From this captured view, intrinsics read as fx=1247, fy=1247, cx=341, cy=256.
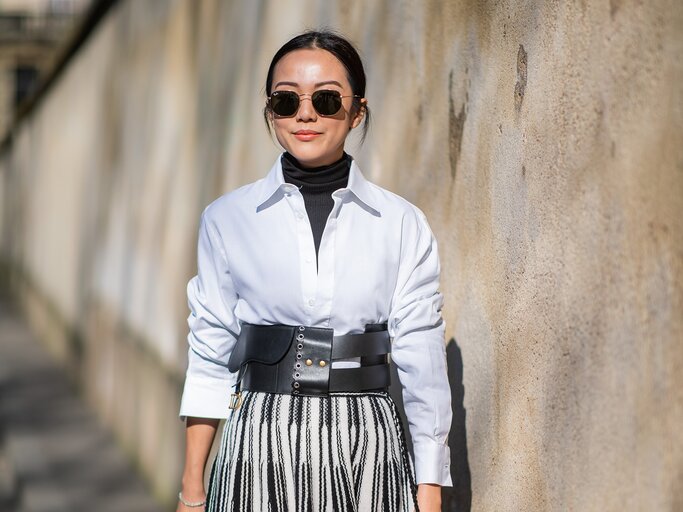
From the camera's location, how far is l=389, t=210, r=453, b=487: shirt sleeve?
2387mm

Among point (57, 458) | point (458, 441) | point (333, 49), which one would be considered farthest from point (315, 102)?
point (57, 458)

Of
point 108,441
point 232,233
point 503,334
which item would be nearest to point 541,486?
point 503,334

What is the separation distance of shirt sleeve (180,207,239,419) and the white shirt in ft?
0.14

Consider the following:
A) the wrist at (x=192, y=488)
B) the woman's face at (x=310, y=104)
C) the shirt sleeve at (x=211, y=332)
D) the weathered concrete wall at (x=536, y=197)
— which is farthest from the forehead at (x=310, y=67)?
the wrist at (x=192, y=488)

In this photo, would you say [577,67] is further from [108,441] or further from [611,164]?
[108,441]

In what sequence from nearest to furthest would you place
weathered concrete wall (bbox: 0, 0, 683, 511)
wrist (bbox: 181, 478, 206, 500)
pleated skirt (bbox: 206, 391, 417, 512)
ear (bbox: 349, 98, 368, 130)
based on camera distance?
1. weathered concrete wall (bbox: 0, 0, 683, 511)
2. pleated skirt (bbox: 206, 391, 417, 512)
3. ear (bbox: 349, 98, 368, 130)
4. wrist (bbox: 181, 478, 206, 500)

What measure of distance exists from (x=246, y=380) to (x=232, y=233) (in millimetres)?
294

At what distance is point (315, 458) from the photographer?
2.38 meters

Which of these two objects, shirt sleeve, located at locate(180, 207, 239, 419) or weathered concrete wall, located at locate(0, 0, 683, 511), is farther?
shirt sleeve, located at locate(180, 207, 239, 419)

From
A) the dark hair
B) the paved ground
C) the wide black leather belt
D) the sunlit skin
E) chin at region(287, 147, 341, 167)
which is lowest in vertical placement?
the paved ground

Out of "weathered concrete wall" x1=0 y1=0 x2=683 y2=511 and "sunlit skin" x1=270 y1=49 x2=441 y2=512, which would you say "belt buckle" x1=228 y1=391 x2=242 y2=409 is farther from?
"weathered concrete wall" x1=0 y1=0 x2=683 y2=511

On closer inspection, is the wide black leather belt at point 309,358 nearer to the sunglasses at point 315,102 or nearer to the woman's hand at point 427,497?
the woman's hand at point 427,497

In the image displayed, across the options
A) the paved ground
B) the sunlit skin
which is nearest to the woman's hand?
the sunlit skin

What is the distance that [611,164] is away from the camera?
2.19m
